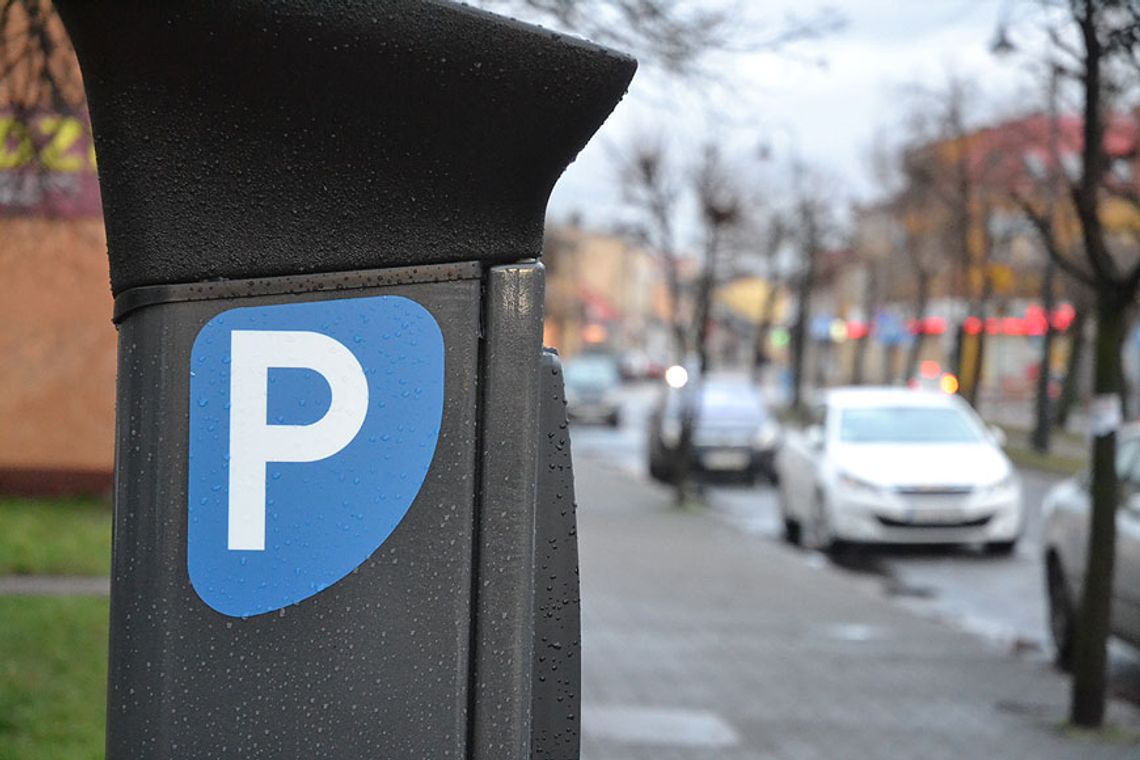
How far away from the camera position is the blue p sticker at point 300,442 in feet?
6.73

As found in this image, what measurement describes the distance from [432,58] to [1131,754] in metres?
6.63

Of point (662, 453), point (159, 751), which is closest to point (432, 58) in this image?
point (159, 751)

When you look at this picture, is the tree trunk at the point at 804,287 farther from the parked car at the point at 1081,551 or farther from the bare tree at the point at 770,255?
the parked car at the point at 1081,551

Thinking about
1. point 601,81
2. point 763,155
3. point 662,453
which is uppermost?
point 763,155

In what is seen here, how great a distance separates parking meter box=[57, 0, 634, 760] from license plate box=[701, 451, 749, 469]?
23587mm

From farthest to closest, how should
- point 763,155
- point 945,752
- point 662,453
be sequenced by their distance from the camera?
point 662,453, point 763,155, point 945,752

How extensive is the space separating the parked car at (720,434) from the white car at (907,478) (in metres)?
7.96

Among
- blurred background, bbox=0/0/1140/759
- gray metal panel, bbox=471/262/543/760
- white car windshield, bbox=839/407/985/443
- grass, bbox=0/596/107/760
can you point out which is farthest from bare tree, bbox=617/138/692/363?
gray metal panel, bbox=471/262/543/760

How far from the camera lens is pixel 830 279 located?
53.5m

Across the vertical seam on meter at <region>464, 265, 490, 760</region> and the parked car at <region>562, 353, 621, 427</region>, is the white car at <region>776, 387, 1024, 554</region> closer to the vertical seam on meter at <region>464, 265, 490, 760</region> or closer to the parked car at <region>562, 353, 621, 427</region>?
the vertical seam on meter at <region>464, 265, 490, 760</region>

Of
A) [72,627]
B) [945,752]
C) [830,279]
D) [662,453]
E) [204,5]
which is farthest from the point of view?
[830,279]

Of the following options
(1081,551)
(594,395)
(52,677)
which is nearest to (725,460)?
(1081,551)

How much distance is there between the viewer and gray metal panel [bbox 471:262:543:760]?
211 cm

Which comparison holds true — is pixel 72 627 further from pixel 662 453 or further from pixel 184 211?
pixel 662 453
